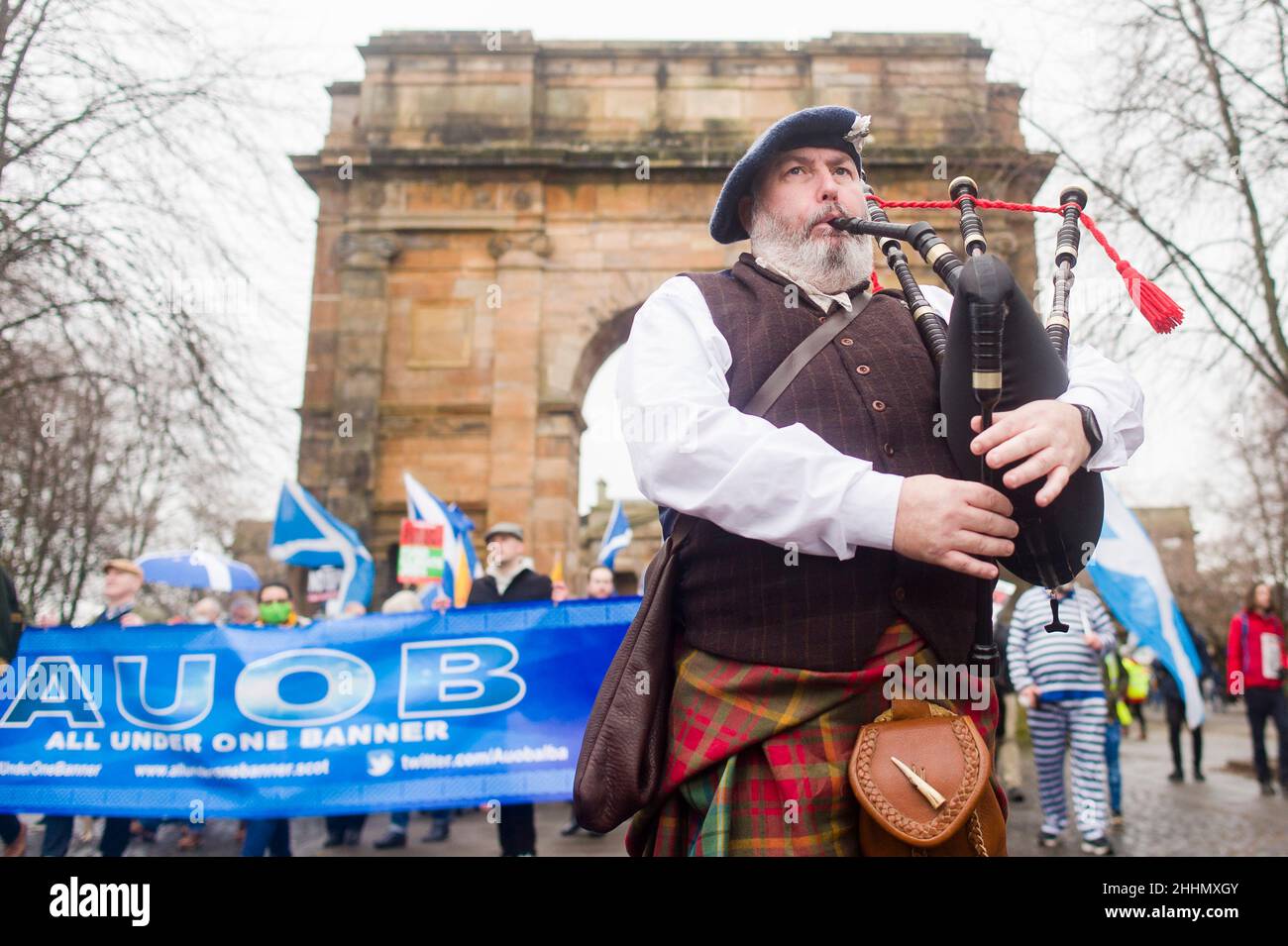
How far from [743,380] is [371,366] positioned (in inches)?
685

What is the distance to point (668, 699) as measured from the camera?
6.49ft

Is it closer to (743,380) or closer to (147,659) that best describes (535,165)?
(147,659)

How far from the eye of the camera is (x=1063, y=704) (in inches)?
293

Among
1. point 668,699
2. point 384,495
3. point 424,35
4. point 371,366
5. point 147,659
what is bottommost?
point 668,699

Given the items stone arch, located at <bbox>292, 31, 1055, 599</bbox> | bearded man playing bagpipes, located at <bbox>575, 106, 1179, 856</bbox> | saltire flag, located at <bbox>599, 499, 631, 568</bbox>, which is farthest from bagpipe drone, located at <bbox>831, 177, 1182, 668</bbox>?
stone arch, located at <bbox>292, 31, 1055, 599</bbox>

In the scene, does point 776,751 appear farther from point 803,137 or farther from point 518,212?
point 518,212

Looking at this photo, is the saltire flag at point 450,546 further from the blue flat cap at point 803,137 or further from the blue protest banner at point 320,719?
the blue flat cap at point 803,137

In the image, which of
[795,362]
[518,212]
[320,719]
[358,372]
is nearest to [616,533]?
[320,719]

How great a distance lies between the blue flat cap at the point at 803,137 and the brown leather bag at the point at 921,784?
1.13 meters

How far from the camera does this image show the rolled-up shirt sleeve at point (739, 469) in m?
1.68

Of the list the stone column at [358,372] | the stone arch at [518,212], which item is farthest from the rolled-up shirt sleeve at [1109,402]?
the stone column at [358,372]

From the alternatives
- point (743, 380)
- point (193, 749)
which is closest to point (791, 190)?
point (743, 380)

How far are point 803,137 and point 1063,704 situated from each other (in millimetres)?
6336

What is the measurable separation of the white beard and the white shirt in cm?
32
